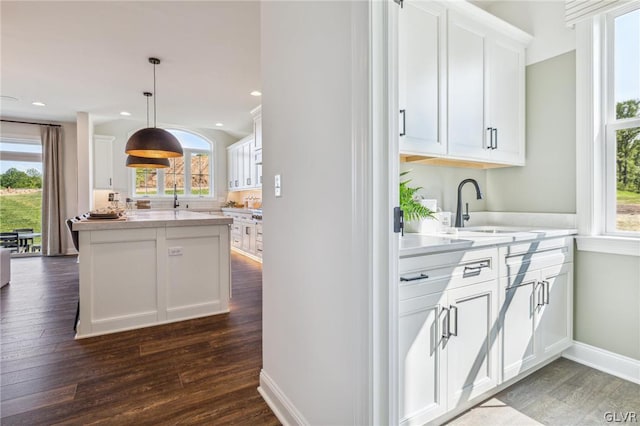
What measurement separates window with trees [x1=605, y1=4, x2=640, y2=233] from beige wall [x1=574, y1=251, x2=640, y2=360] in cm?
25

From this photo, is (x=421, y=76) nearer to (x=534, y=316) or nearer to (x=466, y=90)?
(x=466, y=90)

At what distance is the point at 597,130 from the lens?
7.30 feet

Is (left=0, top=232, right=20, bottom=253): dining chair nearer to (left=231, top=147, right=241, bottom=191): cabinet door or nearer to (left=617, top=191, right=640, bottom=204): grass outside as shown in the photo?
(left=231, top=147, right=241, bottom=191): cabinet door

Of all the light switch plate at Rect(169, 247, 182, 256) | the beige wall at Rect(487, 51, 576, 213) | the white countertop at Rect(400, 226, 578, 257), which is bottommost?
the light switch plate at Rect(169, 247, 182, 256)

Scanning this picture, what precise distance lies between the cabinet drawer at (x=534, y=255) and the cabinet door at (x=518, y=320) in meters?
0.05

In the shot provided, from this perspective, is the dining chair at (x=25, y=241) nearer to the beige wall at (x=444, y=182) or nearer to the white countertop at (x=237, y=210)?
the white countertop at (x=237, y=210)

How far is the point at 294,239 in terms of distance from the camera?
5.05 feet

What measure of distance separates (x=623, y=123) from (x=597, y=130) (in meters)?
0.13

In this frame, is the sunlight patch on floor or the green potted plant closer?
the sunlight patch on floor

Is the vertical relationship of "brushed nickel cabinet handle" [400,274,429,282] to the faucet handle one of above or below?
below

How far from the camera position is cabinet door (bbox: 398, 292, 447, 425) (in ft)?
4.58

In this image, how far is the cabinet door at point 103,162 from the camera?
678 cm

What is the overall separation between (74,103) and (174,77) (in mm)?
2432

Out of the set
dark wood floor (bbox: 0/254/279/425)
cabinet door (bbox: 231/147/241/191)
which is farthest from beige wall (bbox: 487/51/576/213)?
cabinet door (bbox: 231/147/241/191)
